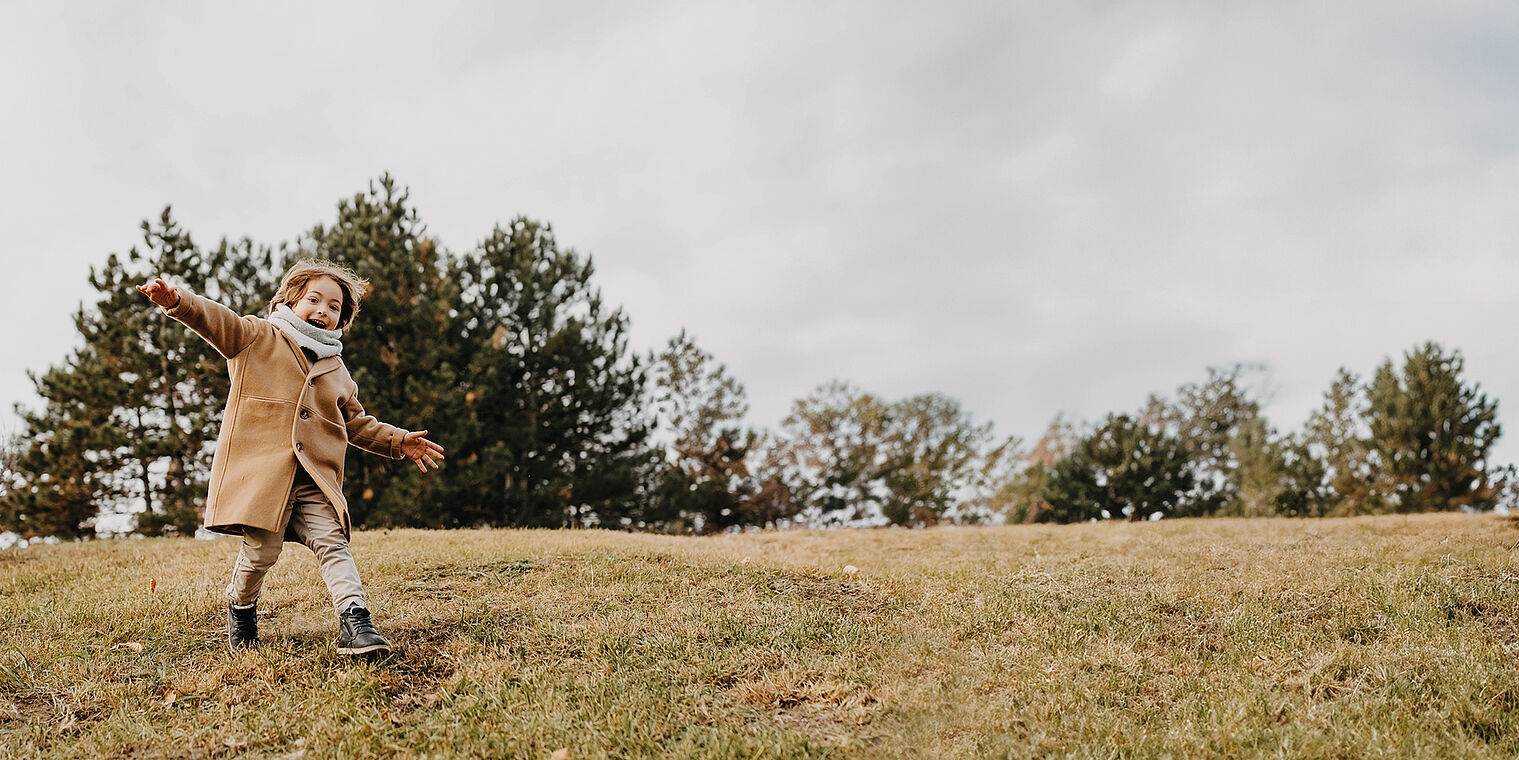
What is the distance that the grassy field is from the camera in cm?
385

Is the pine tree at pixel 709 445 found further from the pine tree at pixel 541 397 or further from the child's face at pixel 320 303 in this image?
the child's face at pixel 320 303

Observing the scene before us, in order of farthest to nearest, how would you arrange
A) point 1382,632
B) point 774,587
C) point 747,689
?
point 774,587 < point 1382,632 < point 747,689

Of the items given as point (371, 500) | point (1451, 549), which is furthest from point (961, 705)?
point (371, 500)

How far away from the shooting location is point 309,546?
190 inches

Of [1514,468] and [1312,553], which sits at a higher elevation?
[1514,468]

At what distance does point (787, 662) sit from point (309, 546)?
2685 mm

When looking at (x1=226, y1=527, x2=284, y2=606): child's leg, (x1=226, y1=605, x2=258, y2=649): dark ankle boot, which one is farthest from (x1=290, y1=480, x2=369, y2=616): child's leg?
(x1=226, y1=605, x2=258, y2=649): dark ankle boot

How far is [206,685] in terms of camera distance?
14.8 feet

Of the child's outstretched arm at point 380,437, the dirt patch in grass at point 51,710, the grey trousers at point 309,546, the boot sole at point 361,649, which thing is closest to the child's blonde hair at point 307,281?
the child's outstretched arm at point 380,437

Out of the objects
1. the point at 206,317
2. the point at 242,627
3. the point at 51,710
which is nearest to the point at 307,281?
the point at 206,317

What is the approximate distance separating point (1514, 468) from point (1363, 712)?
34960 mm

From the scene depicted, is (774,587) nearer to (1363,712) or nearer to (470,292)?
(1363,712)

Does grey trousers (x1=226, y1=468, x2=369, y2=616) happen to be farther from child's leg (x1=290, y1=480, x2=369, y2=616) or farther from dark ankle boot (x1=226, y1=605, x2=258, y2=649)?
dark ankle boot (x1=226, y1=605, x2=258, y2=649)

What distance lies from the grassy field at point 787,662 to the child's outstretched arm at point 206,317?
5.73 ft
